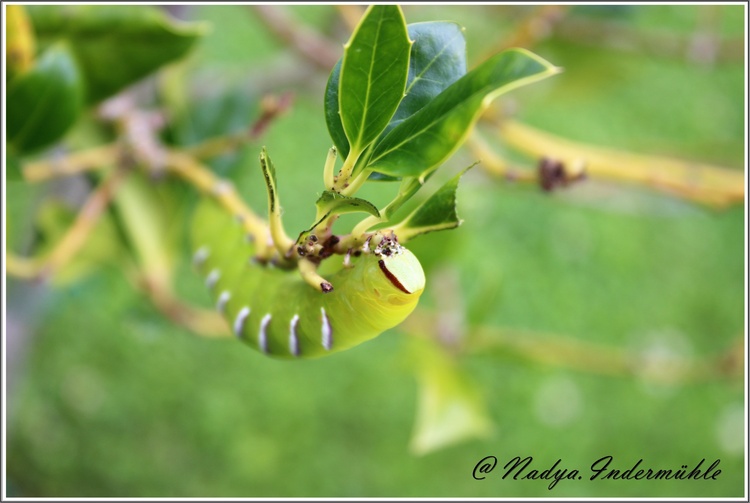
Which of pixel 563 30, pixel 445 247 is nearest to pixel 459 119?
pixel 445 247

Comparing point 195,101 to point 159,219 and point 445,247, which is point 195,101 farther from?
point 445,247

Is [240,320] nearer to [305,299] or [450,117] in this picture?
[305,299]

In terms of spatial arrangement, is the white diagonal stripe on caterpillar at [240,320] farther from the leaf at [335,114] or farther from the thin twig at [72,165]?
the thin twig at [72,165]

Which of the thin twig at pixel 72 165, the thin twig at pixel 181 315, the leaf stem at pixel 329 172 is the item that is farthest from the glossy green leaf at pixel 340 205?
the thin twig at pixel 181 315

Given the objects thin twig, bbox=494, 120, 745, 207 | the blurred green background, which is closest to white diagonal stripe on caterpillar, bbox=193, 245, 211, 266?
thin twig, bbox=494, 120, 745, 207

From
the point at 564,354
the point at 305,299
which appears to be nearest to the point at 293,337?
the point at 305,299
